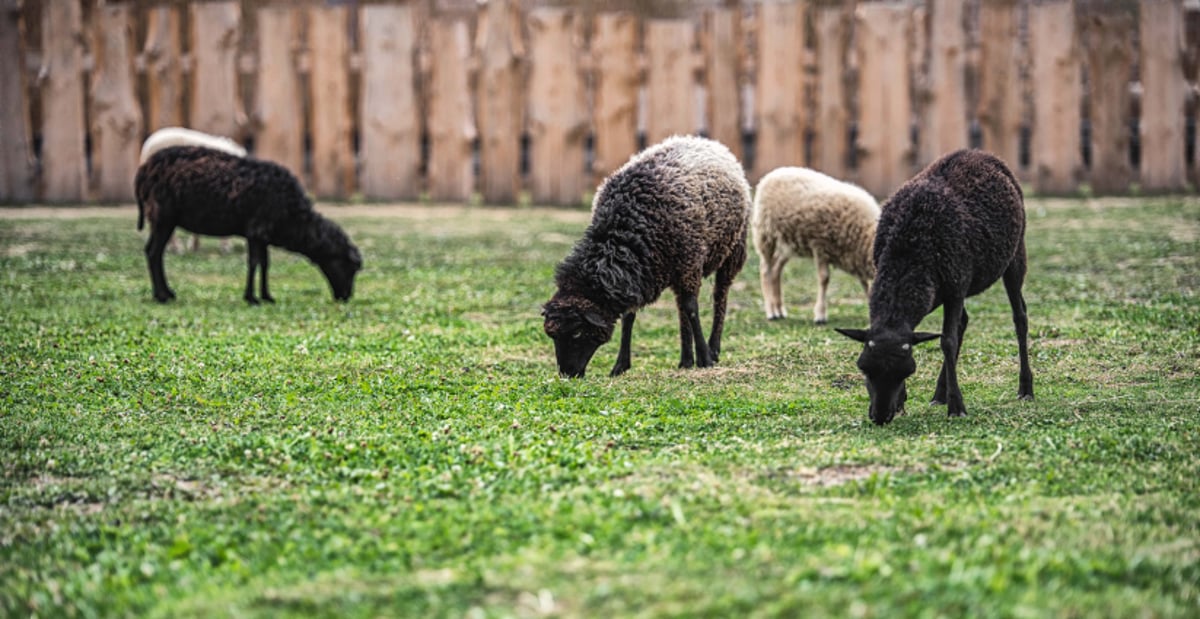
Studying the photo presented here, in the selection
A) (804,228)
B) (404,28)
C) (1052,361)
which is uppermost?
(404,28)

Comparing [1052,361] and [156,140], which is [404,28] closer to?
[156,140]

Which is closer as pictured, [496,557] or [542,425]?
[496,557]

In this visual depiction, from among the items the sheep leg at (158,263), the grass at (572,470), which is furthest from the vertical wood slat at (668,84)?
the sheep leg at (158,263)

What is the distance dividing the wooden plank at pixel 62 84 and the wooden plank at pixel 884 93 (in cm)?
1131

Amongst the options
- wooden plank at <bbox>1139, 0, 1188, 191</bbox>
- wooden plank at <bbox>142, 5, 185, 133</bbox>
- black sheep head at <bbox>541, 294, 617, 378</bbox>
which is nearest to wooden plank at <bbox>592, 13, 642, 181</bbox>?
wooden plank at <bbox>142, 5, 185, 133</bbox>

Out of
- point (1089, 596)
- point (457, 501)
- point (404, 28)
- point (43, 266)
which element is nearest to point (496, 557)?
point (457, 501)

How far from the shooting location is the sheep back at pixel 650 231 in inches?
350

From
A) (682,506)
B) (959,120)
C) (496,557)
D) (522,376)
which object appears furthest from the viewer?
(959,120)

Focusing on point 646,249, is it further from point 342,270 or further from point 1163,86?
point 1163,86

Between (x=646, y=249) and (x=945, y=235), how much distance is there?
213cm

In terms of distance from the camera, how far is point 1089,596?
453cm

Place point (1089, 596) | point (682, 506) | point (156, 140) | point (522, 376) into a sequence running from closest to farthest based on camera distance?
1. point (1089, 596)
2. point (682, 506)
3. point (522, 376)
4. point (156, 140)

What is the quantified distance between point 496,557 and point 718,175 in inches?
198

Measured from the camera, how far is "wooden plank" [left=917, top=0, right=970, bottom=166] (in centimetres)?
1948
